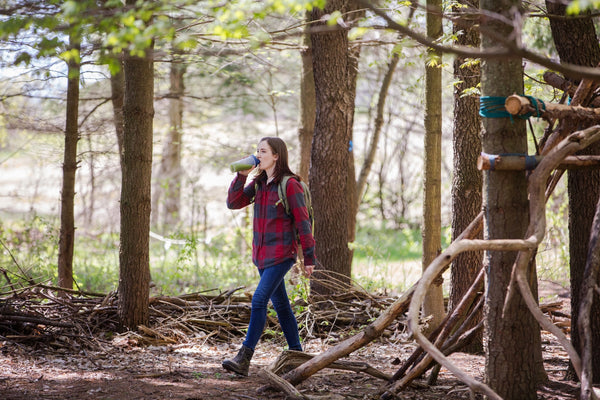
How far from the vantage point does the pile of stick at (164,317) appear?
18.5 ft

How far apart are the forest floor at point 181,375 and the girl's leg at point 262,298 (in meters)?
0.27

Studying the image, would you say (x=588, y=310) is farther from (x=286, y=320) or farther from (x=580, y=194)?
(x=286, y=320)

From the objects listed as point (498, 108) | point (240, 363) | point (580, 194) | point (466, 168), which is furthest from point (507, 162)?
point (240, 363)

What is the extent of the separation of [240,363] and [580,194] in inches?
113

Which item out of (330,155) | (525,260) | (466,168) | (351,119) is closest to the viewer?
(525,260)

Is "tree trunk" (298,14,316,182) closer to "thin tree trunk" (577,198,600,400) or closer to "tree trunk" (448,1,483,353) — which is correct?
"tree trunk" (448,1,483,353)

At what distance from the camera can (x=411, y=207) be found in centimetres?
1923

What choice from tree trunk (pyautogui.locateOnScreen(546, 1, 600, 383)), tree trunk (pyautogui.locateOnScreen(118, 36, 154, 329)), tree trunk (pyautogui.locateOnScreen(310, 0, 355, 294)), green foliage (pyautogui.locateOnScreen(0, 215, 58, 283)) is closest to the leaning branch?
tree trunk (pyautogui.locateOnScreen(546, 1, 600, 383))

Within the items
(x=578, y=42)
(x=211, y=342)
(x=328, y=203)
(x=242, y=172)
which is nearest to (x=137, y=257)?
(x=211, y=342)

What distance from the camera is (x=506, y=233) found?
3.62 meters

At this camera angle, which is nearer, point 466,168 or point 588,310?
point 588,310

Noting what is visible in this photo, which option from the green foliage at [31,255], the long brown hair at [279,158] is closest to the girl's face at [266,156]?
the long brown hair at [279,158]

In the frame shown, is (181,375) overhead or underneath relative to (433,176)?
underneath

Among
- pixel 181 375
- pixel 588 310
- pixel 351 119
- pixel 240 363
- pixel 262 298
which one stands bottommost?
pixel 181 375
